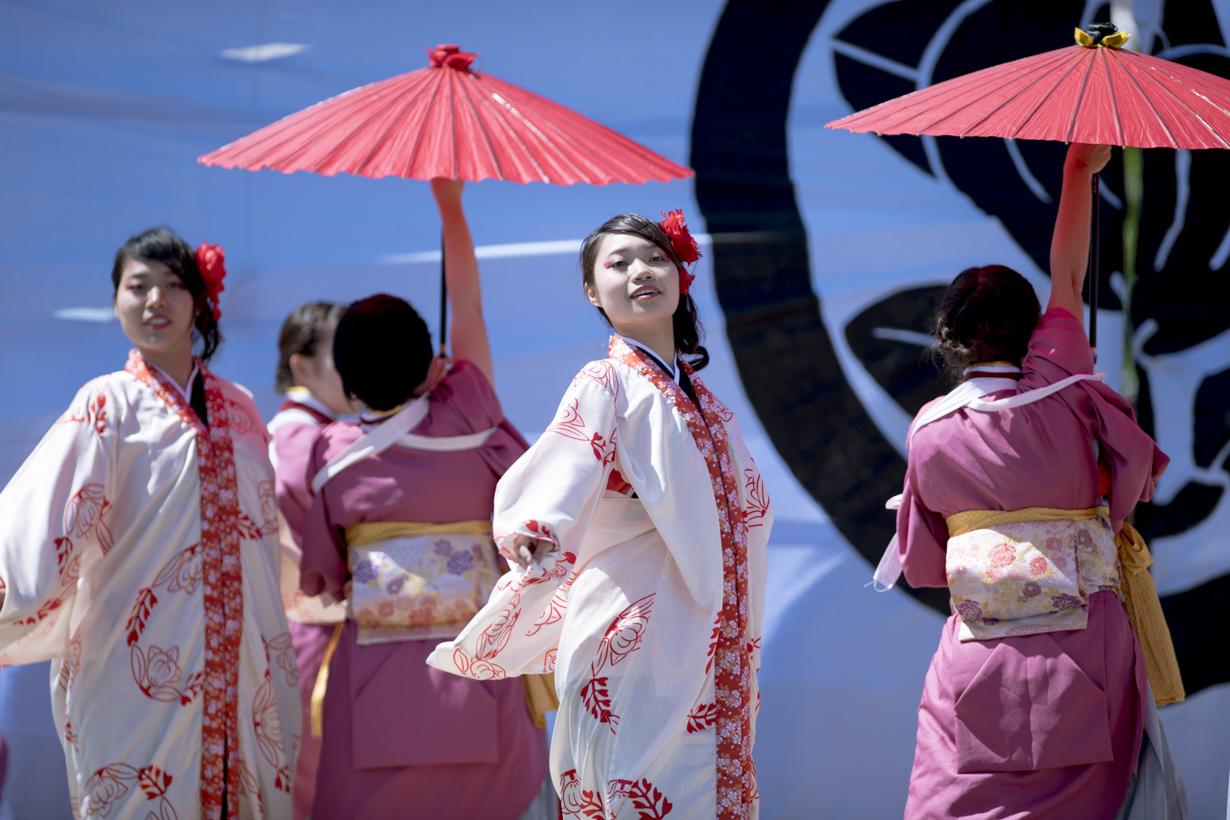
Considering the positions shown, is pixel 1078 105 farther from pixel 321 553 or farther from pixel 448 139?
pixel 321 553

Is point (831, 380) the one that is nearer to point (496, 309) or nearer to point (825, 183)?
point (825, 183)

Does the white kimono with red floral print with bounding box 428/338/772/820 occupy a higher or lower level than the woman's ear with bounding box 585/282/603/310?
lower

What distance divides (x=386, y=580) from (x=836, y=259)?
1741 millimetres

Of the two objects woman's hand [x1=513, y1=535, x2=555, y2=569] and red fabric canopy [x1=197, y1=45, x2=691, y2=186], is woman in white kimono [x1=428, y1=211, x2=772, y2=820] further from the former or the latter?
red fabric canopy [x1=197, y1=45, x2=691, y2=186]

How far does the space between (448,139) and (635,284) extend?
62 cm

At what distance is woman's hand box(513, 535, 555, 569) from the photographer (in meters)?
2.17

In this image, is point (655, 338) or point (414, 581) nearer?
point (655, 338)

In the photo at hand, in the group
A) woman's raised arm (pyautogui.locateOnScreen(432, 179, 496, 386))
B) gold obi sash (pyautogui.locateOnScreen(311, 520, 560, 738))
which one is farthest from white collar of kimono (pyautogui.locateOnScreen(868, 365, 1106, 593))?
woman's raised arm (pyautogui.locateOnScreen(432, 179, 496, 386))

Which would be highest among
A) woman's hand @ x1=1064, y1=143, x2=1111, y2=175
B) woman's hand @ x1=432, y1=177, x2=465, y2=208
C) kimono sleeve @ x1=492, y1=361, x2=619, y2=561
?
woman's hand @ x1=1064, y1=143, x2=1111, y2=175

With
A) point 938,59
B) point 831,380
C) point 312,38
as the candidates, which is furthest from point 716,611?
point 312,38

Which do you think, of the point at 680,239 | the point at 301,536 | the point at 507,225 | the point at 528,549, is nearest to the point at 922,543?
the point at 680,239

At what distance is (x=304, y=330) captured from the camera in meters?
3.58

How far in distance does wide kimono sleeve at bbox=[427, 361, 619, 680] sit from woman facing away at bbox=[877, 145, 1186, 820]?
32.0 inches

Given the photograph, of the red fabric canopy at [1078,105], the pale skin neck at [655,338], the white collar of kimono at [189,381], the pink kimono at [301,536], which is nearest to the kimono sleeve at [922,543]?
the pale skin neck at [655,338]
